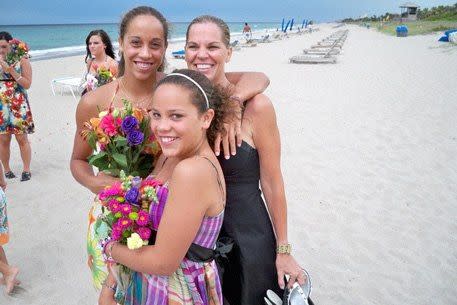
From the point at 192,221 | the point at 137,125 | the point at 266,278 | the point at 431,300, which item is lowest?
the point at 431,300

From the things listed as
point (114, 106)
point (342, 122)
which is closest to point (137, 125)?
point (114, 106)

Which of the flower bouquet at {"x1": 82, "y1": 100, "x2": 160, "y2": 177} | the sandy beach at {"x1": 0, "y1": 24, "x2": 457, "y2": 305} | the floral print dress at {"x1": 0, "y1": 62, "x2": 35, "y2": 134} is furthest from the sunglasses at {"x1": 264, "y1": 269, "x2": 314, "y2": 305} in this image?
the floral print dress at {"x1": 0, "y1": 62, "x2": 35, "y2": 134}

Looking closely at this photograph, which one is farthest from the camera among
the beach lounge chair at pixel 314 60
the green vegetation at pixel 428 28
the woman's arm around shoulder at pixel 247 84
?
the green vegetation at pixel 428 28

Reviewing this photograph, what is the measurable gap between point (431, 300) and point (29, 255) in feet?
13.7

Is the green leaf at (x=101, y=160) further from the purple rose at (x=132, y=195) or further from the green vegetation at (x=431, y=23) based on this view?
the green vegetation at (x=431, y=23)

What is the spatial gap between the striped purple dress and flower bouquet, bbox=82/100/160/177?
0.37 metres

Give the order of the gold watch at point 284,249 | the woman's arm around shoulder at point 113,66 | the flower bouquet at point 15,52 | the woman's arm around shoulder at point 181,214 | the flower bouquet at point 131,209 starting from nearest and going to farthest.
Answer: the woman's arm around shoulder at point 181,214 → the flower bouquet at point 131,209 → the gold watch at point 284,249 → the flower bouquet at point 15,52 → the woman's arm around shoulder at point 113,66

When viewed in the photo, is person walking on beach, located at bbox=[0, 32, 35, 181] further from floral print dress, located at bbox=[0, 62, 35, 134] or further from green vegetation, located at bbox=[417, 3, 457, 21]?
green vegetation, located at bbox=[417, 3, 457, 21]

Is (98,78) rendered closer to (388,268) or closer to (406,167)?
(388,268)

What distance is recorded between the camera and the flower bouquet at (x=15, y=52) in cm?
536

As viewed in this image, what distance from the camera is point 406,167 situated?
6.54m

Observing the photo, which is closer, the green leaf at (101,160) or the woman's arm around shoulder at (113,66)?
the green leaf at (101,160)

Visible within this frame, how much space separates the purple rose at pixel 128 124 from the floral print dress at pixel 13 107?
460 cm

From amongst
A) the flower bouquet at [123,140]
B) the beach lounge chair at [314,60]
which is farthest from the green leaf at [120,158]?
the beach lounge chair at [314,60]
